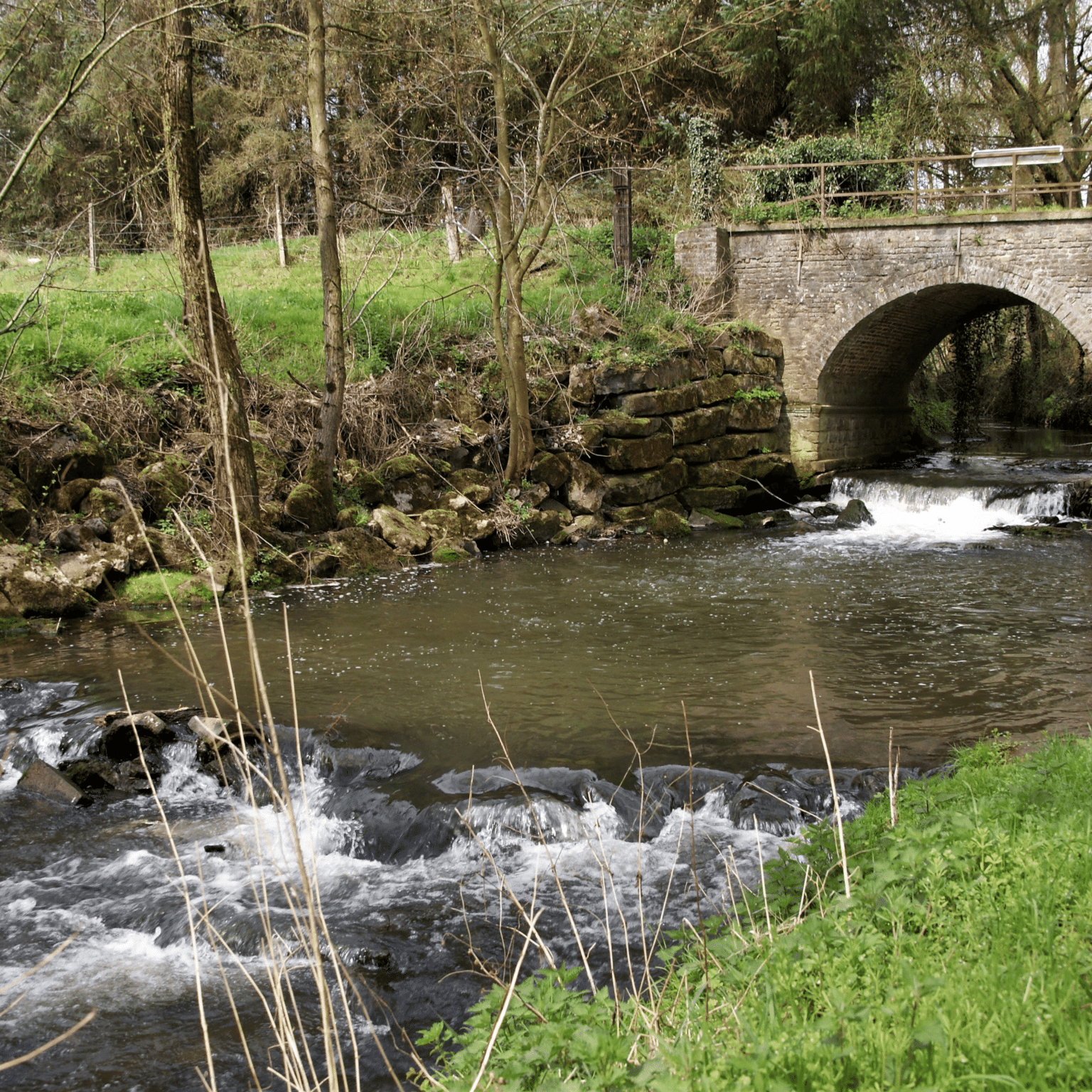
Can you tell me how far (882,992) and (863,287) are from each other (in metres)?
16.0

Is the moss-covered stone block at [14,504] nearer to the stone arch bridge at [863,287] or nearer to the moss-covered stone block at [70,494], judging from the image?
the moss-covered stone block at [70,494]

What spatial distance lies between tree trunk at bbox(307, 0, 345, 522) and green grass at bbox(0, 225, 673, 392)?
78 centimetres

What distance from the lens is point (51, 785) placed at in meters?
5.87

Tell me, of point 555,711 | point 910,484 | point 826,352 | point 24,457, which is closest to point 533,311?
point 826,352

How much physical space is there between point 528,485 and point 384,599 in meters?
4.02

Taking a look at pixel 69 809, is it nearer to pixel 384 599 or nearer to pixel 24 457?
pixel 384 599

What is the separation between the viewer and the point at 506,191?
1278cm

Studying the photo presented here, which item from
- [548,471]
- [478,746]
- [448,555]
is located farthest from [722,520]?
[478,746]

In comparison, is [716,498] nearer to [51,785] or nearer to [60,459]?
[60,459]

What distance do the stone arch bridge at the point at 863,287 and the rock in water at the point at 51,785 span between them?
554 inches

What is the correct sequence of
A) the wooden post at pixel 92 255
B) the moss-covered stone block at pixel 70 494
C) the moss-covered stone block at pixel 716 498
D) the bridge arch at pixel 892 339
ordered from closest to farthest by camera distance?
1. the moss-covered stone block at pixel 70 494
2. the moss-covered stone block at pixel 716 498
3. the bridge arch at pixel 892 339
4. the wooden post at pixel 92 255

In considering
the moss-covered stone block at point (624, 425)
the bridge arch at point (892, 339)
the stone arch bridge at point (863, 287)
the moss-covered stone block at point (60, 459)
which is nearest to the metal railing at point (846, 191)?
the stone arch bridge at point (863, 287)

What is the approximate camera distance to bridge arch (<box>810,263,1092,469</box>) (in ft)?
51.2

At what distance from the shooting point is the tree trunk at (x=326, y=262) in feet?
35.7
